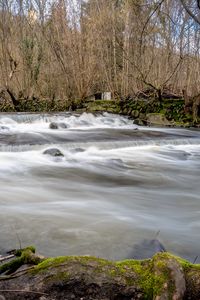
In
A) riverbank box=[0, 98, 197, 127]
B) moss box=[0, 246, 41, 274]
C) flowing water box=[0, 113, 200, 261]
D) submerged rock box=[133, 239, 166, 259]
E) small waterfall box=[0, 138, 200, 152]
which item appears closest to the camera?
moss box=[0, 246, 41, 274]

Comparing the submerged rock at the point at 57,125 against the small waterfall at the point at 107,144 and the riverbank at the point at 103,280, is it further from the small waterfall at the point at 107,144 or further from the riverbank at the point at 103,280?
the riverbank at the point at 103,280

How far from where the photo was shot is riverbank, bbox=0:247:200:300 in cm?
195

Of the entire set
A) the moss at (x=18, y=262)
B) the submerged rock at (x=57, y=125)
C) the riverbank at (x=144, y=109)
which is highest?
the riverbank at (x=144, y=109)

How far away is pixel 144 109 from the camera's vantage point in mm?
14664

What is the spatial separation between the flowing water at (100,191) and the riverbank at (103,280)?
107 cm

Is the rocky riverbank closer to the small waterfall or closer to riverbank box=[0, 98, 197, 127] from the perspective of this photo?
riverbank box=[0, 98, 197, 127]

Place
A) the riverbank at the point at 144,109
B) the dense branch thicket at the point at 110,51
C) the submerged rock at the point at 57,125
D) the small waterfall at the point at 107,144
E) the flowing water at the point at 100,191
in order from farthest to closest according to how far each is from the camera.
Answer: the dense branch thicket at the point at 110,51
the riverbank at the point at 144,109
the submerged rock at the point at 57,125
the small waterfall at the point at 107,144
the flowing water at the point at 100,191

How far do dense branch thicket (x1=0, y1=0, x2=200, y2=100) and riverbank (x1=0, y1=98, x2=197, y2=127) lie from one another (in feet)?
1.74

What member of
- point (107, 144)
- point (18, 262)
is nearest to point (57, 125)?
point (107, 144)

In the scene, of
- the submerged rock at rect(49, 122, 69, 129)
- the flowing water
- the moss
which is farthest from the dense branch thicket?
the moss

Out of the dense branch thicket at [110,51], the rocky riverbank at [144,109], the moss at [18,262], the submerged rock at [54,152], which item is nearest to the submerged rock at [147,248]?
the moss at [18,262]

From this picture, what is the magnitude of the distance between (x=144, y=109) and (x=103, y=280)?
12957 mm

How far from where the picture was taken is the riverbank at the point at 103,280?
1.95m

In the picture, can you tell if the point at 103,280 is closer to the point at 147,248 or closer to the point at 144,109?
the point at 147,248
